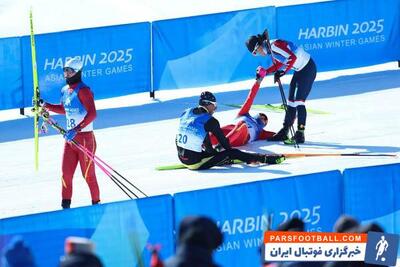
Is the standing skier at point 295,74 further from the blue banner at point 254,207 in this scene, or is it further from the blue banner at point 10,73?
the blue banner at point 254,207

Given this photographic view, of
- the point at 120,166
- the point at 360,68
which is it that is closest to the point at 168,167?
the point at 120,166

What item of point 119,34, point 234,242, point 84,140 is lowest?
point 234,242

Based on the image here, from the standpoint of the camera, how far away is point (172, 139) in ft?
61.3

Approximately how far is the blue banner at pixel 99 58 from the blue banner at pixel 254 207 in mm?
7631

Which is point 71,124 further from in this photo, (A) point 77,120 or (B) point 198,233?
(B) point 198,233

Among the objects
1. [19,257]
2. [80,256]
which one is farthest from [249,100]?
[80,256]

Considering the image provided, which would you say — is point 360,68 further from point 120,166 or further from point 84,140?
point 84,140

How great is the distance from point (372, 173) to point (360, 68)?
9018mm

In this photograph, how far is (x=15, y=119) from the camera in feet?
65.4

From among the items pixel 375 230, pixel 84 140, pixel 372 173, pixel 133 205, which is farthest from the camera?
pixel 84 140

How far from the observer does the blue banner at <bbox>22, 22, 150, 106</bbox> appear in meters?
19.7

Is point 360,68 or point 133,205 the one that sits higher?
point 360,68

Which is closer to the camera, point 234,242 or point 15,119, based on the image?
point 234,242

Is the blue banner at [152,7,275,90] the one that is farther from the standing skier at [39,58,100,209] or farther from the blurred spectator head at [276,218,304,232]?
the blurred spectator head at [276,218,304,232]
